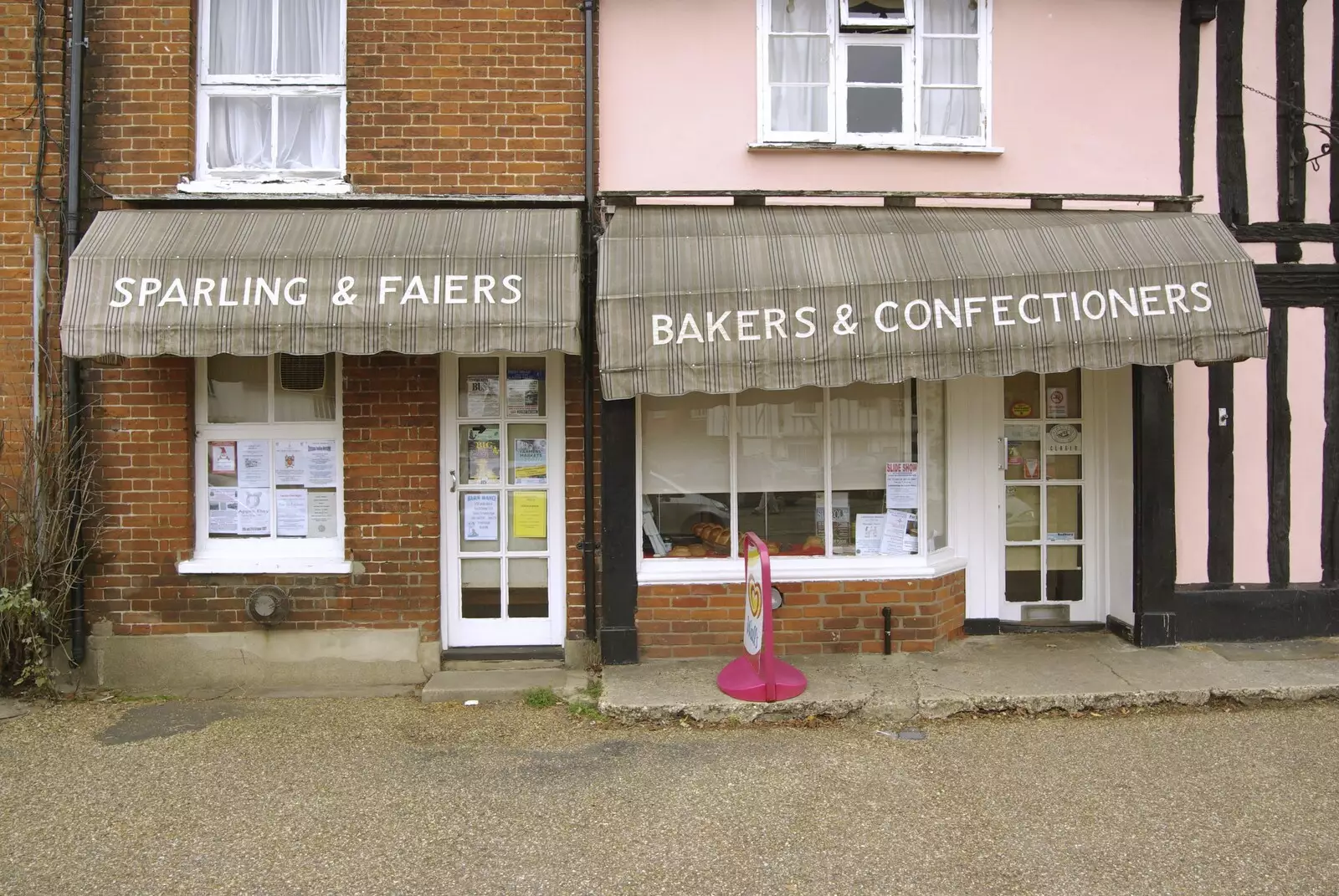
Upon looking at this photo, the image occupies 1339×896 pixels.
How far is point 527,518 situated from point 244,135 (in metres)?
3.32

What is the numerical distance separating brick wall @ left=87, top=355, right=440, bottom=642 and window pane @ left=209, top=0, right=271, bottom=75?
2.08 meters

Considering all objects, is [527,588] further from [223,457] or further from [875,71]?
[875,71]

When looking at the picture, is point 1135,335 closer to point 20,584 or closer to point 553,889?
point 553,889

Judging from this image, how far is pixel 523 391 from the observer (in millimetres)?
5941

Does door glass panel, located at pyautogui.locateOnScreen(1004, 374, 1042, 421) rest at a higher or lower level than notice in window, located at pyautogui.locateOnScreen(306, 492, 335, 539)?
higher

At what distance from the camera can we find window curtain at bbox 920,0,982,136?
20.0 ft

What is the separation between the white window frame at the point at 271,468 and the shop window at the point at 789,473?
208cm

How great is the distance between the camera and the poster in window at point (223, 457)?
5.81 meters

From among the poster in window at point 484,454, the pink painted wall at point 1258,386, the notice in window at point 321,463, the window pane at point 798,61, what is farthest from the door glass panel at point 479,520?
the pink painted wall at point 1258,386

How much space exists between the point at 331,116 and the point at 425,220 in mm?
1278

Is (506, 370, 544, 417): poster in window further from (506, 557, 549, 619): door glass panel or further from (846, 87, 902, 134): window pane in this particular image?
(846, 87, 902, 134): window pane

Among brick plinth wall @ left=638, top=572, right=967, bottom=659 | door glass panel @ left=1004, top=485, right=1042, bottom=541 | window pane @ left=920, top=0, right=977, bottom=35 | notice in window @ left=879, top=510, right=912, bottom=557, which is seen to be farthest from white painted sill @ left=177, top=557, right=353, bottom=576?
window pane @ left=920, top=0, right=977, bottom=35

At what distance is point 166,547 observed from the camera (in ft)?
18.5

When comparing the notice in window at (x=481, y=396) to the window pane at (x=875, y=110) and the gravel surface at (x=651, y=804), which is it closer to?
the gravel surface at (x=651, y=804)
